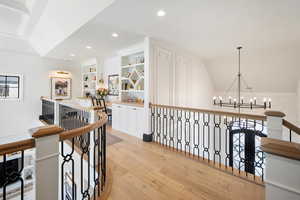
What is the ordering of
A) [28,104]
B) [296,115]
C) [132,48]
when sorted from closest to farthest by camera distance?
1. [132,48]
2. [296,115]
3. [28,104]

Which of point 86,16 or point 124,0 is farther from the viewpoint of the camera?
point 86,16

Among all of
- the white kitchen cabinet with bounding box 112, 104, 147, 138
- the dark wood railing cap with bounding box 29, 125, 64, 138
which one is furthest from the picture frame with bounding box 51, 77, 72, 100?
the dark wood railing cap with bounding box 29, 125, 64, 138

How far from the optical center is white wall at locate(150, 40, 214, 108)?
12.7 ft

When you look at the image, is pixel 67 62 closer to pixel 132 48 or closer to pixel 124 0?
pixel 132 48

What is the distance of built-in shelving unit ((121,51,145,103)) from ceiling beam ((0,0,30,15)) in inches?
106

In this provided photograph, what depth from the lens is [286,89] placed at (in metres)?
5.09

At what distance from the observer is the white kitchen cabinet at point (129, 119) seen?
3963 mm

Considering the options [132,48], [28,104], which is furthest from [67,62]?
[132,48]

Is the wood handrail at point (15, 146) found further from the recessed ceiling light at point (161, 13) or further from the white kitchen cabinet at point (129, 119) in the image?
the white kitchen cabinet at point (129, 119)

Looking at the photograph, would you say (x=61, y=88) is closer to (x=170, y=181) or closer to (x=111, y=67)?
(x=111, y=67)

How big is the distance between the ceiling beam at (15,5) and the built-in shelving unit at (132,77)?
2.70 metres

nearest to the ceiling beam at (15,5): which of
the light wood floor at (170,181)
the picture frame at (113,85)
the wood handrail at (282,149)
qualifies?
the picture frame at (113,85)

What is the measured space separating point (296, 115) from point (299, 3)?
427 centimetres

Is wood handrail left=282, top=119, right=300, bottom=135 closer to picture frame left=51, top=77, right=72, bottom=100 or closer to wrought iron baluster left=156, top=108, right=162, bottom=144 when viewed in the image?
wrought iron baluster left=156, top=108, right=162, bottom=144
